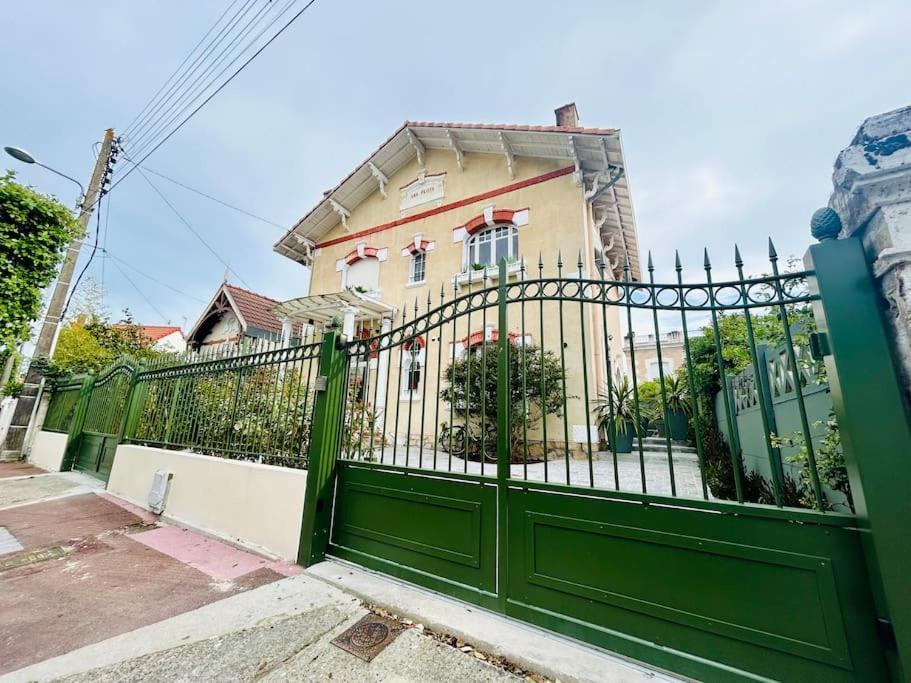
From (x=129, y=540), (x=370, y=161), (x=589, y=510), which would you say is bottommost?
(x=129, y=540)

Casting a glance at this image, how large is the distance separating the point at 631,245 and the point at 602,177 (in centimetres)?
394

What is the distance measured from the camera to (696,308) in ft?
7.25

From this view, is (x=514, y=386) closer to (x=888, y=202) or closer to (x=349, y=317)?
(x=349, y=317)

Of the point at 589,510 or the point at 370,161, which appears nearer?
the point at 589,510

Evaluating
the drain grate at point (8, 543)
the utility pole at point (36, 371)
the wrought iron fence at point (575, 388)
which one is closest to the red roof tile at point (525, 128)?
the wrought iron fence at point (575, 388)

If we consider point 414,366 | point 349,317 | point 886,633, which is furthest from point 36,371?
point 886,633

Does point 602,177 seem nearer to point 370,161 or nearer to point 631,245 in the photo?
point 631,245

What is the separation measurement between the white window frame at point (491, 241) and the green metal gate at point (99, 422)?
25.0 ft

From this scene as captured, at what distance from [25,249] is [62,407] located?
5.53 meters

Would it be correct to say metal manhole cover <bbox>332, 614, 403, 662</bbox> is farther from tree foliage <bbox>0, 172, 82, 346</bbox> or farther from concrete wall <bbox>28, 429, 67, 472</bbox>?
concrete wall <bbox>28, 429, 67, 472</bbox>

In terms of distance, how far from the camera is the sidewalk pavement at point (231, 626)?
192cm

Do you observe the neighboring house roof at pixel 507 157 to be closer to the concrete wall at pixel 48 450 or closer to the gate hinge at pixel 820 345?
the gate hinge at pixel 820 345

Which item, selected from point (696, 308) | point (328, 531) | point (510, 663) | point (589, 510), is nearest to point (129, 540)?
point (328, 531)

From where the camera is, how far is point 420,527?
9.24 feet
